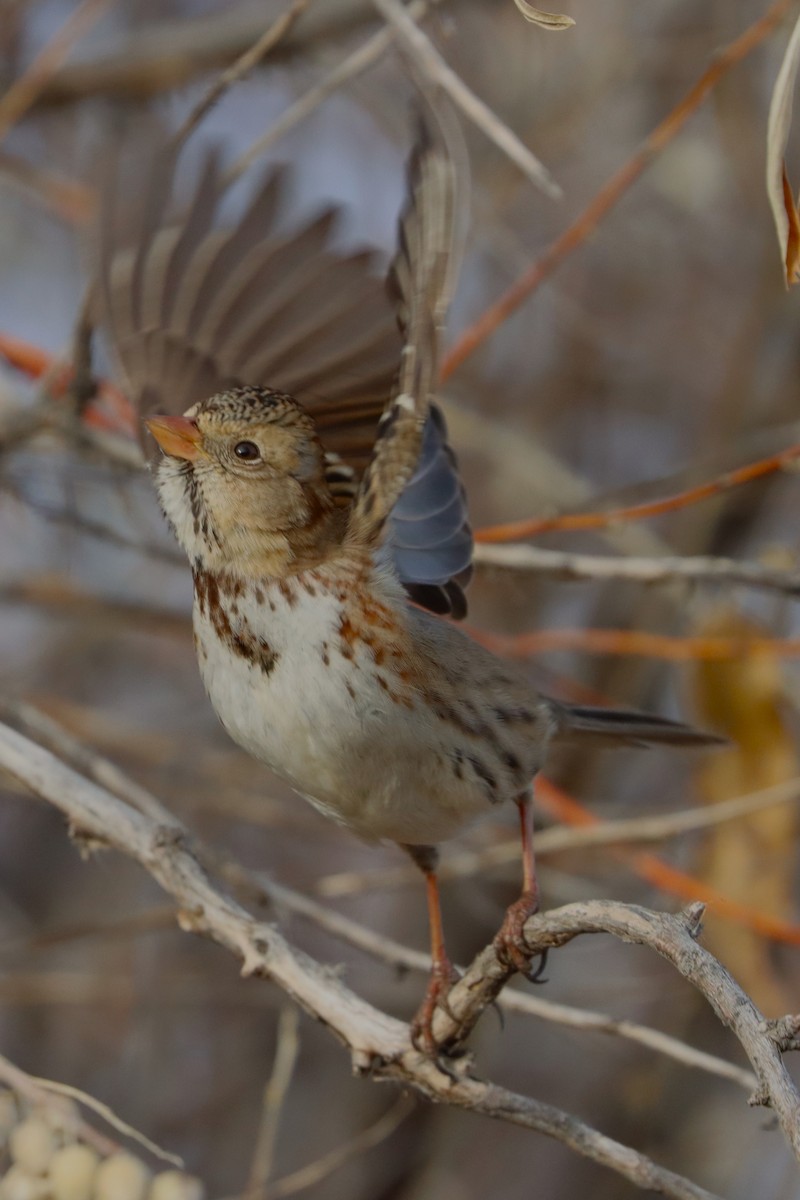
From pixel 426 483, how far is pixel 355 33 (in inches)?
81.8

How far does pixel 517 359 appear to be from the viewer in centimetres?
582

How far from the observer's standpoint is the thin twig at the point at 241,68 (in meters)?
2.56

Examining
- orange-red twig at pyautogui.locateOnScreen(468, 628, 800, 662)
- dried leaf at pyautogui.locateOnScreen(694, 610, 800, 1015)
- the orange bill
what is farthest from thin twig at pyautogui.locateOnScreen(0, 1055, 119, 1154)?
dried leaf at pyautogui.locateOnScreen(694, 610, 800, 1015)

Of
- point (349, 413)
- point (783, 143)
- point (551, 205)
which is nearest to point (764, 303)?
point (551, 205)

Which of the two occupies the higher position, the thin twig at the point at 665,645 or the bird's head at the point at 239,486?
the thin twig at the point at 665,645

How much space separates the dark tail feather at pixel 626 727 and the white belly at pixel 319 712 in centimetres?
60

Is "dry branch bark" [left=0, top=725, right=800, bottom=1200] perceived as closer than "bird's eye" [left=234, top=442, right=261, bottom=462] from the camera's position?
Yes

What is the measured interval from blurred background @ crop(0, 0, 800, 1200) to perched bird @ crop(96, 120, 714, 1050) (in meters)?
0.67

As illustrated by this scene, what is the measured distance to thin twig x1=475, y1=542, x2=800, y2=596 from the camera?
9.58 ft

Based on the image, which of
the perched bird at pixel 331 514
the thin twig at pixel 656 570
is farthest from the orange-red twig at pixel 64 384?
the thin twig at pixel 656 570

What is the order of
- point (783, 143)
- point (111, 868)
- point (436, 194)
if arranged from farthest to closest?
point (111, 868) → point (436, 194) → point (783, 143)

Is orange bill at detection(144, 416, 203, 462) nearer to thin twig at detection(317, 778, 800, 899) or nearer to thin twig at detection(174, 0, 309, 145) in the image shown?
thin twig at detection(174, 0, 309, 145)

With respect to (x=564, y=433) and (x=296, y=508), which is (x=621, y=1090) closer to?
(x=564, y=433)

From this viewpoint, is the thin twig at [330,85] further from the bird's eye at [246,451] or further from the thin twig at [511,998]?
the thin twig at [511,998]
